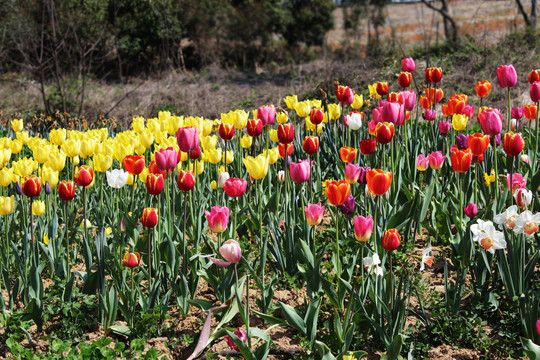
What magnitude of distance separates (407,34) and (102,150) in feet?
129

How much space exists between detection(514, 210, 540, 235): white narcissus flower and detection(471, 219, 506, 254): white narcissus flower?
0.28 feet

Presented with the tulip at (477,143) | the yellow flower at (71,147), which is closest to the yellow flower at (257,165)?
the tulip at (477,143)

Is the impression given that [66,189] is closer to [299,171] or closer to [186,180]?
[186,180]

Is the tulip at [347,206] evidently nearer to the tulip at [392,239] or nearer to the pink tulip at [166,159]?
the tulip at [392,239]

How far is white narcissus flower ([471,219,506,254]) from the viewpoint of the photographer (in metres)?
1.97

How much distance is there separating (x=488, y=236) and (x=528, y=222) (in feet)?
0.51

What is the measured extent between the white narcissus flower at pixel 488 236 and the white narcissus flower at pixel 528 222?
0.28ft

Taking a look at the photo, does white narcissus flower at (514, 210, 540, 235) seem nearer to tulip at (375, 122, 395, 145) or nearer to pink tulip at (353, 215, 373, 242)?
pink tulip at (353, 215, 373, 242)

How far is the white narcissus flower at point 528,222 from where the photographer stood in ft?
6.18

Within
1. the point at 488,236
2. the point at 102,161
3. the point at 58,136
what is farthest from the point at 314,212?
Answer: the point at 58,136

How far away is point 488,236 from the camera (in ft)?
6.55

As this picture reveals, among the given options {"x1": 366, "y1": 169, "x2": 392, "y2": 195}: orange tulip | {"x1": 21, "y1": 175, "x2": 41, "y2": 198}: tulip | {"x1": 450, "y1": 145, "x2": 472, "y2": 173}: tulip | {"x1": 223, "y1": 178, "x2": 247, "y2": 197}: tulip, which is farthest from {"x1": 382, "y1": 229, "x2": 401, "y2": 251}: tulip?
{"x1": 21, "y1": 175, "x2": 41, "y2": 198}: tulip

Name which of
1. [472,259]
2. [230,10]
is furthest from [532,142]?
[230,10]

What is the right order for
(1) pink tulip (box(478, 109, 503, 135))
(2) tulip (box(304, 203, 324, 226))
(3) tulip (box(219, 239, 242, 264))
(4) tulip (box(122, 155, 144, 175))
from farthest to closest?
(1) pink tulip (box(478, 109, 503, 135)), (4) tulip (box(122, 155, 144, 175)), (2) tulip (box(304, 203, 324, 226)), (3) tulip (box(219, 239, 242, 264))
